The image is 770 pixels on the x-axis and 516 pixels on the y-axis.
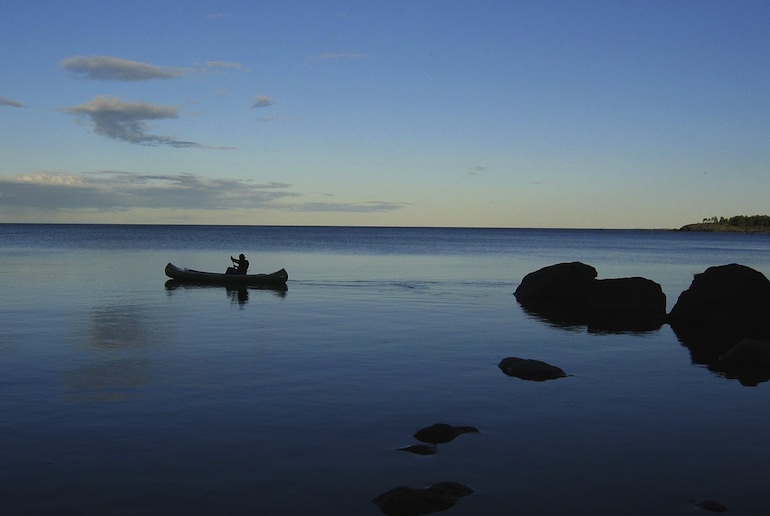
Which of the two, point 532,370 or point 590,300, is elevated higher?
point 590,300

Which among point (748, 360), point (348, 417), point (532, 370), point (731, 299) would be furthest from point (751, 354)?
point (348, 417)

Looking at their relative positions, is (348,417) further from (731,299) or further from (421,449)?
(731,299)

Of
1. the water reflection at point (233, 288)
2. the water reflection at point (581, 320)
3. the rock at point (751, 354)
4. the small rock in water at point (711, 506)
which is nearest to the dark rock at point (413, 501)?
the small rock in water at point (711, 506)

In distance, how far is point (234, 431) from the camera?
1550cm

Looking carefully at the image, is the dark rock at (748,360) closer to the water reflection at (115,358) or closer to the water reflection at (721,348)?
the water reflection at (721,348)

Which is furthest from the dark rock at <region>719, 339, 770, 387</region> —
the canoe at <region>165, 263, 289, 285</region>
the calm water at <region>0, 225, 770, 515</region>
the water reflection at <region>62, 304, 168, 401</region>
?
the canoe at <region>165, 263, 289, 285</region>

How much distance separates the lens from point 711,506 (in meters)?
11.8

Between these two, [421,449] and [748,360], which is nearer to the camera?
[421,449]

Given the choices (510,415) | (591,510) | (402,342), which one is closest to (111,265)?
(402,342)

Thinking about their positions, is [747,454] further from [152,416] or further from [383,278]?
[383,278]

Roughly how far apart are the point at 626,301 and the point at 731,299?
6.39m

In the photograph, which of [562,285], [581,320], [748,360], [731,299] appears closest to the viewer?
[748,360]

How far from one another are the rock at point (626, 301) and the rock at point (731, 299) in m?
2.20

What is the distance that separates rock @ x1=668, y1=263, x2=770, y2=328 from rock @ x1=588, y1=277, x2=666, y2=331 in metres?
2.20
